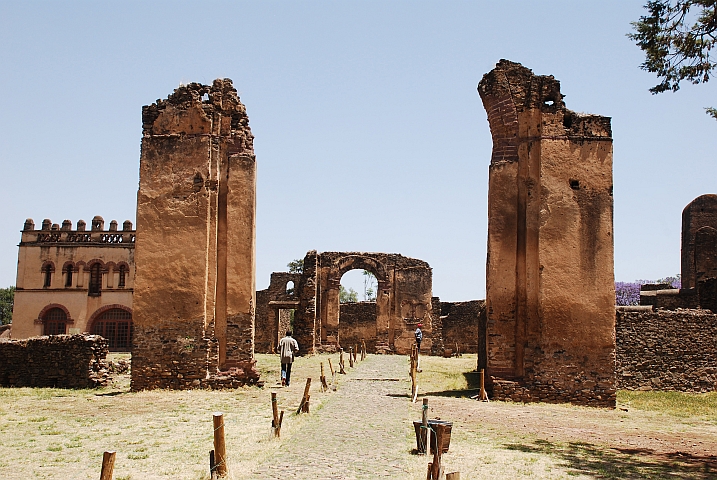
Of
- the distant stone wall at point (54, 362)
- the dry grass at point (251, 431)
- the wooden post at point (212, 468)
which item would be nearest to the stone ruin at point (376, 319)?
the distant stone wall at point (54, 362)

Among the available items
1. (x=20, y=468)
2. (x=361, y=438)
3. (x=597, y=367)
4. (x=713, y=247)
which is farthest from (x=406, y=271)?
(x=20, y=468)

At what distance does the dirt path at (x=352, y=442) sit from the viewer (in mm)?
8469

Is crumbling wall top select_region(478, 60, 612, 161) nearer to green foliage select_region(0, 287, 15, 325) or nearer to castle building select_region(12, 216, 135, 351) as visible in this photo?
castle building select_region(12, 216, 135, 351)

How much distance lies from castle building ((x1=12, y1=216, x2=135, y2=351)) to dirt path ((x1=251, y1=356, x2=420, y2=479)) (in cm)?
3381

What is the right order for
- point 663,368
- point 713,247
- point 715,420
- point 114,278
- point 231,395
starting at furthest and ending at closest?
point 114,278, point 713,247, point 663,368, point 231,395, point 715,420

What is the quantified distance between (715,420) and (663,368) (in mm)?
4664

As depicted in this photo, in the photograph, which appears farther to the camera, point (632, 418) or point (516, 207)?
point (516, 207)

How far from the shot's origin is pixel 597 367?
15.6 m

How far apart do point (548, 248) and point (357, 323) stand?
23435 millimetres

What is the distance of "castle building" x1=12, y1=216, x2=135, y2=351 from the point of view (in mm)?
46438

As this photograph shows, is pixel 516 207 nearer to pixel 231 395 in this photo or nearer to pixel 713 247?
pixel 231 395

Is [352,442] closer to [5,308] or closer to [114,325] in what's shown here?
[114,325]

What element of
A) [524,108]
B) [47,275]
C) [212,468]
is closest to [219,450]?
[212,468]

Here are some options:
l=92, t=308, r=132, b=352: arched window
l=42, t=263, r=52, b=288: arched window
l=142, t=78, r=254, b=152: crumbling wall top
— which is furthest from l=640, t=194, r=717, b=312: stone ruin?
l=42, t=263, r=52, b=288: arched window
